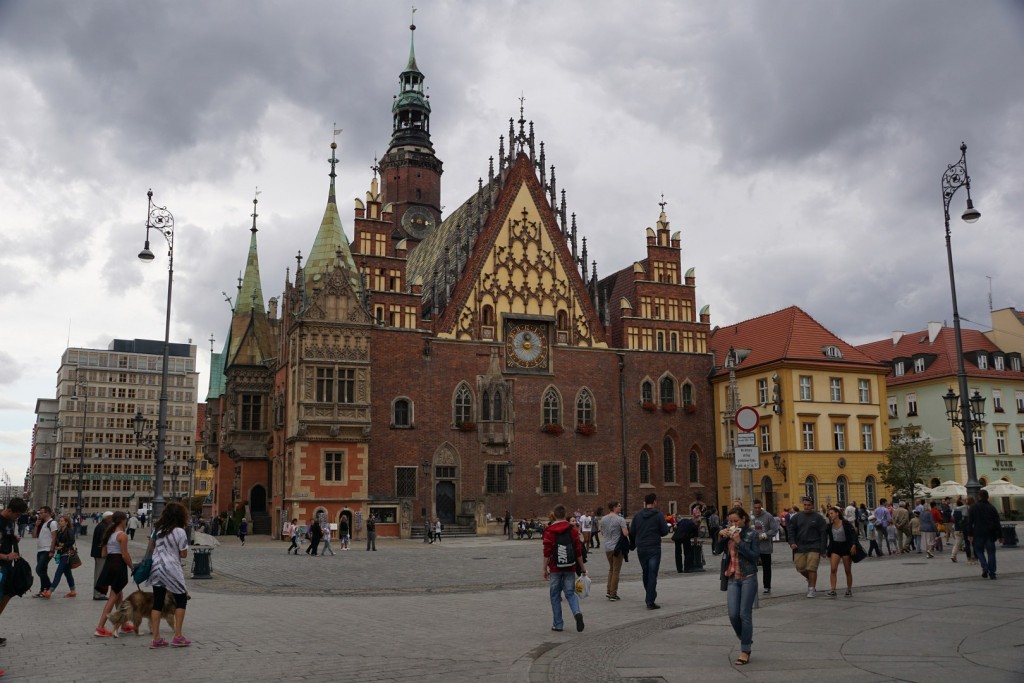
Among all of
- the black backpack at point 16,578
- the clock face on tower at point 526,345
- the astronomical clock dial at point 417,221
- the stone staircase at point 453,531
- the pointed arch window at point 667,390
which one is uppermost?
the astronomical clock dial at point 417,221

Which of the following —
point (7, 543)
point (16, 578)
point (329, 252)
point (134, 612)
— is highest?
point (329, 252)

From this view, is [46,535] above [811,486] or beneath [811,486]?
beneath

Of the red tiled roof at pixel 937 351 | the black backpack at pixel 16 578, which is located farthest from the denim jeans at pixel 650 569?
the red tiled roof at pixel 937 351

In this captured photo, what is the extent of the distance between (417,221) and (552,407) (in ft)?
81.7

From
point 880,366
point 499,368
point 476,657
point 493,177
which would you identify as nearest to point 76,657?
point 476,657

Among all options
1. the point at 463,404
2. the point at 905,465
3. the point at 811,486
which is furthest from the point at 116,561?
the point at 905,465

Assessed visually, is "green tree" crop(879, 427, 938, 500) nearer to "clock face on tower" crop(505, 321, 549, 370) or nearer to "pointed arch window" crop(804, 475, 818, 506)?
"pointed arch window" crop(804, 475, 818, 506)

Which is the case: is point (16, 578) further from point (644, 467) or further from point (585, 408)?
point (644, 467)

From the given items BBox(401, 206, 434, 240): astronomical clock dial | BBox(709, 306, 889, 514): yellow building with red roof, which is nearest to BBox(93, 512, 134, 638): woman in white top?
BBox(709, 306, 889, 514): yellow building with red roof

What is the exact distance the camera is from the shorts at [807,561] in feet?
56.7

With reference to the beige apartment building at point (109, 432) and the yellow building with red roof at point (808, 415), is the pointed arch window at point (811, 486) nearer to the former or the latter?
the yellow building with red roof at point (808, 415)

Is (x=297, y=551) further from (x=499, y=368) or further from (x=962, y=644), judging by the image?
(x=962, y=644)

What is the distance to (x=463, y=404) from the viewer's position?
5116 cm

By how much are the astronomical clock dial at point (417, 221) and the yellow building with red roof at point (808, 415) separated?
2665cm
